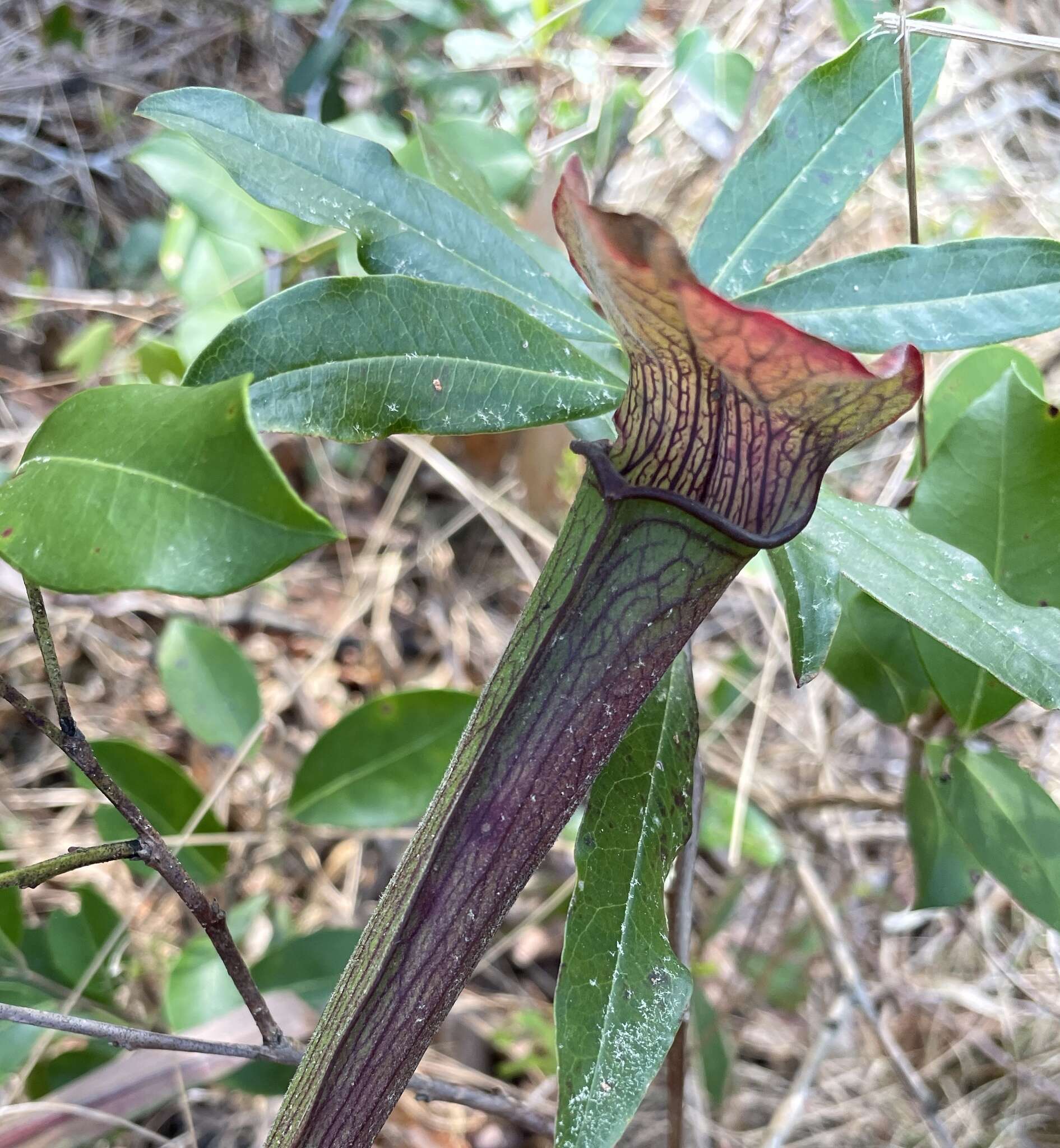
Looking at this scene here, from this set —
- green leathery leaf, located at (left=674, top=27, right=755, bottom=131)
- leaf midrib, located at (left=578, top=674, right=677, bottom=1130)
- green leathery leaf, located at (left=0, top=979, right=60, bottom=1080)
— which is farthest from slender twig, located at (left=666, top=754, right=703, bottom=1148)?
green leathery leaf, located at (left=674, top=27, right=755, bottom=131)

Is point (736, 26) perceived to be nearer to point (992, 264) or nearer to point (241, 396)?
point (992, 264)

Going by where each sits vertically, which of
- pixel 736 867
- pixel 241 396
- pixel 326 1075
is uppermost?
pixel 241 396

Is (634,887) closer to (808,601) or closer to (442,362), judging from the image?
(808,601)

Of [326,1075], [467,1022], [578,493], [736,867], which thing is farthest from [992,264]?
[467,1022]

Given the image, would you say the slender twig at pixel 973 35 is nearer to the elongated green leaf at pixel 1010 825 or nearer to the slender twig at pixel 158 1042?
the elongated green leaf at pixel 1010 825

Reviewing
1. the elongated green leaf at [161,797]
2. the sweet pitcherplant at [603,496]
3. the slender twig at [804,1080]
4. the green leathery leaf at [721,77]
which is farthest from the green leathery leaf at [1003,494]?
the green leathery leaf at [721,77]

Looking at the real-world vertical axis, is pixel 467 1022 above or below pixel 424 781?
below

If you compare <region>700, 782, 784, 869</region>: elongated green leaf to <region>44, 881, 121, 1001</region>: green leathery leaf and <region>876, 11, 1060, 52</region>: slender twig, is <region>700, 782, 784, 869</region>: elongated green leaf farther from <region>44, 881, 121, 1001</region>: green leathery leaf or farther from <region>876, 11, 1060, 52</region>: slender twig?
<region>876, 11, 1060, 52</region>: slender twig
